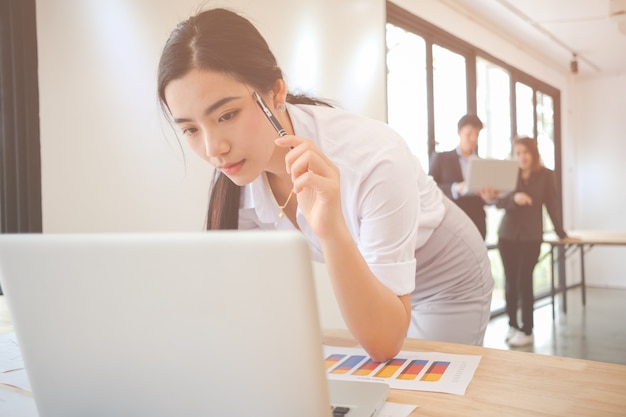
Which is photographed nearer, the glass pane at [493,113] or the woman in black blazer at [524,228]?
the woman in black blazer at [524,228]

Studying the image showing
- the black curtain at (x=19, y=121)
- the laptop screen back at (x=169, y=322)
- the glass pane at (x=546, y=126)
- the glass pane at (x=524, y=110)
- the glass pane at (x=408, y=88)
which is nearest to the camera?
the laptop screen back at (x=169, y=322)

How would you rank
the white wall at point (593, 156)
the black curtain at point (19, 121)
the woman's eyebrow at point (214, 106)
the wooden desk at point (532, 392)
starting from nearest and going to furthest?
the wooden desk at point (532, 392) → the woman's eyebrow at point (214, 106) → the black curtain at point (19, 121) → the white wall at point (593, 156)

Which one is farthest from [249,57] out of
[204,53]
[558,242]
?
[558,242]

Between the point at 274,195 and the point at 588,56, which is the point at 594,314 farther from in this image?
the point at 274,195

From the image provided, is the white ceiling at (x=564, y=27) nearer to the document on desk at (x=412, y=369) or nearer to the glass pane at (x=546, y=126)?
the glass pane at (x=546, y=126)

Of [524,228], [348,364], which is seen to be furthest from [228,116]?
[524,228]

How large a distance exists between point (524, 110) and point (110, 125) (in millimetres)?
5095

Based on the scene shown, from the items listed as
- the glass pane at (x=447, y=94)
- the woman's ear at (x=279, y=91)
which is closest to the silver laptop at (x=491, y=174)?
the glass pane at (x=447, y=94)

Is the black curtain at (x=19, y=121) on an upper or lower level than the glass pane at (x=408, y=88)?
lower

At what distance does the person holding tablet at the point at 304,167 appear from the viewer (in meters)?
0.86

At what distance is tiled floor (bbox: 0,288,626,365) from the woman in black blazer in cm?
20

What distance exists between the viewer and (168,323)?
515 millimetres

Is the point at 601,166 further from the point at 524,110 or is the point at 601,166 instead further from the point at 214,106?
the point at 214,106

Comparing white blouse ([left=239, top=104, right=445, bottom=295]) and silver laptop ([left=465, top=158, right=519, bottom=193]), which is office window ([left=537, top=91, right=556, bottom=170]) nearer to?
silver laptop ([left=465, top=158, right=519, bottom=193])
